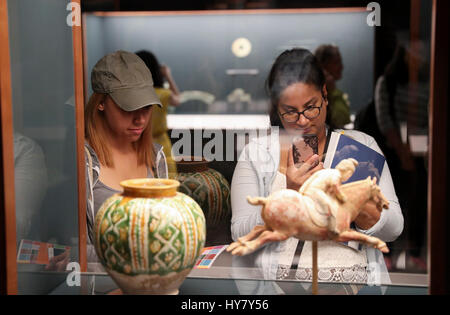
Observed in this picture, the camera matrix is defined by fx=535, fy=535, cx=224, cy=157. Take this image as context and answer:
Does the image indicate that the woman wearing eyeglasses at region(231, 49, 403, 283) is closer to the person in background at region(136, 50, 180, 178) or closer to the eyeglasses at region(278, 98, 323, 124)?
the eyeglasses at region(278, 98, 323, 124)

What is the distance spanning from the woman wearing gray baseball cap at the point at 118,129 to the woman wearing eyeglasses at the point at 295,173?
29 cm

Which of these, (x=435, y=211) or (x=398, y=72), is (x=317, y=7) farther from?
(x=435, y=211)

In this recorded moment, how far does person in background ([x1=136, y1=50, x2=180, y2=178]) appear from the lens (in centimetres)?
164

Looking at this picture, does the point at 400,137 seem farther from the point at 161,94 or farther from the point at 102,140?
the point at 102,140

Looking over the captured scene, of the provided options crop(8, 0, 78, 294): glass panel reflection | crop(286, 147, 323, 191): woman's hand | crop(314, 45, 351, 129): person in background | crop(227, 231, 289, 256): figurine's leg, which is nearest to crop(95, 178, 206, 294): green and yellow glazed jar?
crop(227, 231, 289, 256): figurine's leg

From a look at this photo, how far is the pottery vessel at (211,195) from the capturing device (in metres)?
1.66

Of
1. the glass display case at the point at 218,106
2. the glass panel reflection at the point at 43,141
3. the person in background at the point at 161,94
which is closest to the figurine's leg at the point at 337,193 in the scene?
the glass display case at the point at 218,106

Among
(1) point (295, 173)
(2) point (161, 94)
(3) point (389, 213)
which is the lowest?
(3) point (389, 213)

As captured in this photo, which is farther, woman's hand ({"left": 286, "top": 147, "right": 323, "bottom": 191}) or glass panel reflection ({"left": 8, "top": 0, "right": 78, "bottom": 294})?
woman's hand ({"left": 286, "top": 147, "right": 323, "bottom": 191})

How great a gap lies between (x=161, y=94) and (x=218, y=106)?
180 millimetres

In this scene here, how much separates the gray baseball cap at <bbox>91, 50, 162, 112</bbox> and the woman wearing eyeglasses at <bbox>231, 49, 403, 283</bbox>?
0.36 m

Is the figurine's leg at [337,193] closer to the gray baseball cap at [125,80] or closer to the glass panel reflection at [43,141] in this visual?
the gray baseball cap at [125,80]

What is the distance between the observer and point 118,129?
5.42 ft

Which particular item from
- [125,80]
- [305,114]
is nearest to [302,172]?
[305,114]
